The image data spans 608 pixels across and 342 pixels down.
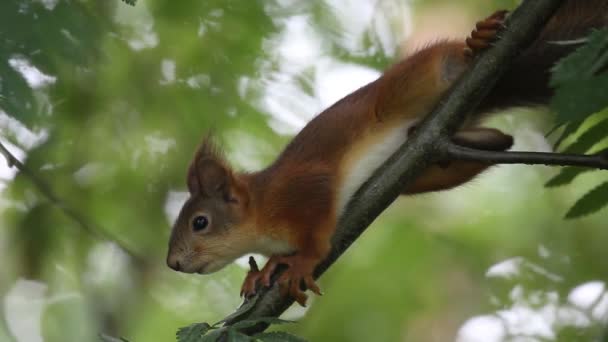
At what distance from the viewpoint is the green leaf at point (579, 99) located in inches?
61.7

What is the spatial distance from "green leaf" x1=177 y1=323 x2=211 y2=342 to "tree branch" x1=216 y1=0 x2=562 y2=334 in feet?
0.65

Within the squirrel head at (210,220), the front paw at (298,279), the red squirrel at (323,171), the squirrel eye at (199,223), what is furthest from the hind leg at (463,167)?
the squirrel eye at (199,223)

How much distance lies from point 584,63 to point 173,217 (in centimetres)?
342

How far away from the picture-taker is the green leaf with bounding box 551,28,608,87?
1.54 meters

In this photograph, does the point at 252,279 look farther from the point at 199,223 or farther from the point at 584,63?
the point at 584,63

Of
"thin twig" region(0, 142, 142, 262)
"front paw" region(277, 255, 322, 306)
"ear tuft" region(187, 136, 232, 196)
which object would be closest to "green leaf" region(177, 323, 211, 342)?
"front paw" region(277, 255, 322, 306)

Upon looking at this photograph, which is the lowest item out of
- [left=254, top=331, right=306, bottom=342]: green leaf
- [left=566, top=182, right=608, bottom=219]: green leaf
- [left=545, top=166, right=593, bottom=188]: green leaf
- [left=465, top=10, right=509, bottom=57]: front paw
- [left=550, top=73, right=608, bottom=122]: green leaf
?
[left=254, top=331, right=306, bottom=342]: green leaf

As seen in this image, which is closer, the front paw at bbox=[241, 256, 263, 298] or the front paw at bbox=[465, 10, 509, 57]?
the front paw at bbox=[465, 10, 509, 57]

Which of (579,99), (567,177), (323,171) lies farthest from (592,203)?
(323,171)

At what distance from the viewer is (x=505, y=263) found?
17.5 ft

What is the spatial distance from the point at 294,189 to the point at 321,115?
343 millimetres

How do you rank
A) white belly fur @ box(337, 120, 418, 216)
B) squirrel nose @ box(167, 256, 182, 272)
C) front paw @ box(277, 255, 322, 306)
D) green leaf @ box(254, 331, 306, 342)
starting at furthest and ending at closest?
squirrel nose @ box(167, 256, 182, 272) → white belly fur @ box(337, 120, 418, 216) → front paw @ box(277, 255, 322, 306) → green leaf @ box(254, 331, 306, 342)

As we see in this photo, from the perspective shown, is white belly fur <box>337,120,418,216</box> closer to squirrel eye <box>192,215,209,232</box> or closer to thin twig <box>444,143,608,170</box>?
squirrel eye <box>192,215,209,232</box>

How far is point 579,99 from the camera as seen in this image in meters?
1.58
